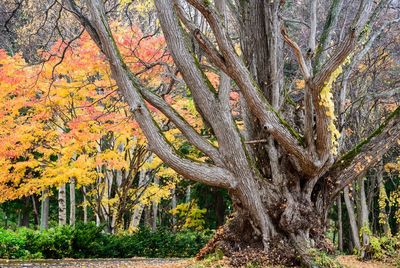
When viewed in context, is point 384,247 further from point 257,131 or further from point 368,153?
point 257,131

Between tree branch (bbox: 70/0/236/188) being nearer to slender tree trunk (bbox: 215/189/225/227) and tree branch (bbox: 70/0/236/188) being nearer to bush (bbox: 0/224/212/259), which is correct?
bush (bbox: 0/224/212/259)

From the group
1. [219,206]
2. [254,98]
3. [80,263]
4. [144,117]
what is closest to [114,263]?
[80,263]

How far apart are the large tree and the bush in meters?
5.61

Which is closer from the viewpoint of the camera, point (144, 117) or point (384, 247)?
point (144, 117)

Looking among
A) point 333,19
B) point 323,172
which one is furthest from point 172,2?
point 323,172

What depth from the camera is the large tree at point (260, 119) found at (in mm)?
6027

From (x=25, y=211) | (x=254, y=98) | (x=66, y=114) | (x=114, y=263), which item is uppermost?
(x=66, y=114)

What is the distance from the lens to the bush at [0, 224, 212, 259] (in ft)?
34.0

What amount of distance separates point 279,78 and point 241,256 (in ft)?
9.84

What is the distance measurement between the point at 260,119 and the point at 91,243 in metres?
7.37

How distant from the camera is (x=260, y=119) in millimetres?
6383

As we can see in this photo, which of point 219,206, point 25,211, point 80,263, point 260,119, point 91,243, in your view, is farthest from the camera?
point 25,211

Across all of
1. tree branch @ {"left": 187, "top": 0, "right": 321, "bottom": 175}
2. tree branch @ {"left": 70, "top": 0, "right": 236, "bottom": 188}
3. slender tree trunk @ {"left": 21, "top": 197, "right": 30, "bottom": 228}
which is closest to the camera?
tree branch @ {"left": 187, "top": 0, "right": 321, "bottom": 175}

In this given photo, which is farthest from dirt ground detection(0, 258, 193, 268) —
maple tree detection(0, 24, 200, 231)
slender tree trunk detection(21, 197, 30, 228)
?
slender tree trunk detection(21, 197, 30, 228)
